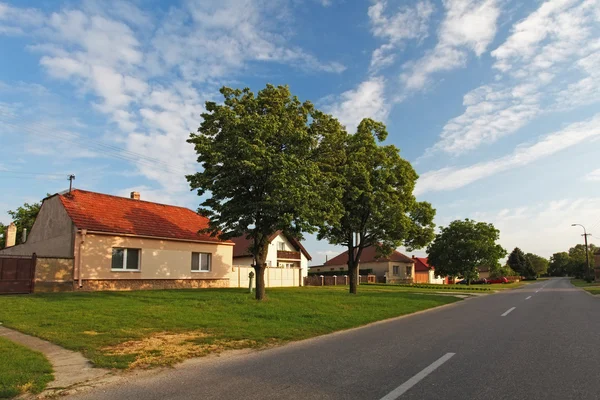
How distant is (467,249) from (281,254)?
2475cm

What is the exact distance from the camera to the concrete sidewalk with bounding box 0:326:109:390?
637 centimetres

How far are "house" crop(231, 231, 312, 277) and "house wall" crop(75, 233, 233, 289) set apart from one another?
28.2 ft

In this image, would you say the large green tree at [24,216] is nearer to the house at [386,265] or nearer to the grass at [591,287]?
the house at [386,265]

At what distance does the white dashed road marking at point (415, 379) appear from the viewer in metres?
5.42

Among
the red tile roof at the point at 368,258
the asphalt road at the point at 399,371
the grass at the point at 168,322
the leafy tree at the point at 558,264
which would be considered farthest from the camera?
the leafy tree at the point at 558,264

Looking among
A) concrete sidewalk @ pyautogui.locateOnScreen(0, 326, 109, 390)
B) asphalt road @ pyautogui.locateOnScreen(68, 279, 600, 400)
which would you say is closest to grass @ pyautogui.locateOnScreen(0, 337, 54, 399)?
concrete sidewalk @ pyautogui.locateOnScreen(0, 326, 109, 390)

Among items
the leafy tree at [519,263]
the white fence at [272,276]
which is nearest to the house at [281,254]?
the white fence at [272,276]

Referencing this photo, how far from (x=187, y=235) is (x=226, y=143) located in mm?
12726

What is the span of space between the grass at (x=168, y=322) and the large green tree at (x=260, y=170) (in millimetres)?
3290

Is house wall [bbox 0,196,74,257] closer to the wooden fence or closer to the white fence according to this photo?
the white fence

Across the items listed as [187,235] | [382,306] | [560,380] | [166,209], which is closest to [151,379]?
[560,380]

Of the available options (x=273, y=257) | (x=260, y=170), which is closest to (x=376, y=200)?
(x=260, y=170)

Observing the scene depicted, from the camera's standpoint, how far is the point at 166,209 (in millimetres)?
30156

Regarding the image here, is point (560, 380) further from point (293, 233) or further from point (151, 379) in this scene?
point (293, 233)
